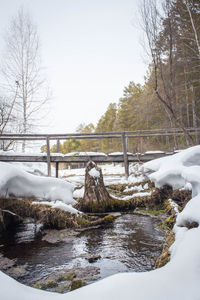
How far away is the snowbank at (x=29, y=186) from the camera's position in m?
3.08

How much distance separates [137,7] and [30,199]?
25.1ft

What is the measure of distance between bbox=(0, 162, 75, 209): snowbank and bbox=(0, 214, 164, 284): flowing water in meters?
0.66

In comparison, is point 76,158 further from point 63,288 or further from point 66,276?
point 63,288

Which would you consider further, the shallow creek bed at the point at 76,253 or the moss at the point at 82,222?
the moss at the point at 82,222

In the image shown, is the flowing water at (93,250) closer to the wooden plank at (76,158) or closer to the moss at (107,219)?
the moss at (107,219)

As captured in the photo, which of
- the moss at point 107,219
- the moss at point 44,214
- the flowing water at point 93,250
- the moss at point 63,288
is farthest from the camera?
the moss at point 107,219

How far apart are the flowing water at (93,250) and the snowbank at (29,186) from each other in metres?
0.66

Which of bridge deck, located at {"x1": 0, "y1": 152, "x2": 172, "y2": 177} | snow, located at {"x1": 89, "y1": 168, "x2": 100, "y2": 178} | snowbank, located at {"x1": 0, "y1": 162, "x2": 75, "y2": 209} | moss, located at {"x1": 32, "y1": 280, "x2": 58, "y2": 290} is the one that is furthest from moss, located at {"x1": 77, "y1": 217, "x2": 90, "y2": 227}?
bridge deck, located at {"x1": 0, "y1": 152, "x2": 172, "y2": 177}

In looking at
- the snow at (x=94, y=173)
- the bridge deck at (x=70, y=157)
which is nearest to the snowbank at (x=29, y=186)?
the snow at (x=94, y=173)

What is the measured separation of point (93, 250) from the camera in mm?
2492

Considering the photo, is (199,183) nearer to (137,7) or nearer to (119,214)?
(119,214)

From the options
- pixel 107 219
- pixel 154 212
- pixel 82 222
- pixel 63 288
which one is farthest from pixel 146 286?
pixel 154 212

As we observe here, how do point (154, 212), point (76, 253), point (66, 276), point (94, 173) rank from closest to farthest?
point (66, 276)
point (76, 253)
point (154, 212)
point (94, 173)

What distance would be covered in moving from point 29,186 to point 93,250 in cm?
173
